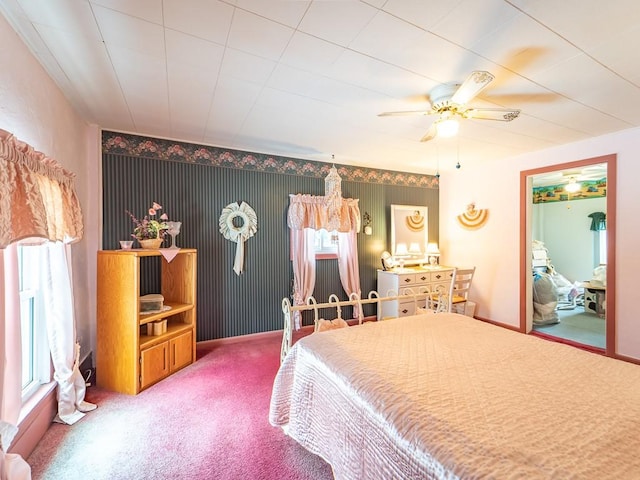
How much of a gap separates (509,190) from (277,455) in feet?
14.0

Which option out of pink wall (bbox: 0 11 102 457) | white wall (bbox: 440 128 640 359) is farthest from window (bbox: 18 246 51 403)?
white wall (bbox: 440 128 640 359)

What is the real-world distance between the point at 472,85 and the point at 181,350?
3.31 meters

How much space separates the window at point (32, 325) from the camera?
1.93 meters

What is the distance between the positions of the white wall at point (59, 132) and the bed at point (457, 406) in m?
2.09

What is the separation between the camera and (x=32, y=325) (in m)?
2.02

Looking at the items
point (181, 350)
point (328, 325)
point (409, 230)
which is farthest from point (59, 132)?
point (409, 230)

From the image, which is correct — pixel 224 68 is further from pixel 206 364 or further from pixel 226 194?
pixel 206 364

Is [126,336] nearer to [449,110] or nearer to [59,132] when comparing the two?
[59,132]

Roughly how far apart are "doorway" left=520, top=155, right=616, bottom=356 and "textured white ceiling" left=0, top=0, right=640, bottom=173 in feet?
1.66

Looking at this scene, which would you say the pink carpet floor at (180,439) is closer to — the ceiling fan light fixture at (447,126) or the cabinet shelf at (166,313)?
the cabinet shelf at (166,313)

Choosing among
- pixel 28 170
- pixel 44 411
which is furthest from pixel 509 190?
pixel 44 411

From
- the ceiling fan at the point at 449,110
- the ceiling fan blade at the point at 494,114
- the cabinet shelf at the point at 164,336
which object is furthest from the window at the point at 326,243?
the ceiling fan blade at the point at 494,114

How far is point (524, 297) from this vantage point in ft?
12.7

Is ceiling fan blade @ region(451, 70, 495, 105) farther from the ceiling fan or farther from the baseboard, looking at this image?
the baseboard
